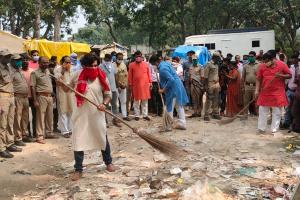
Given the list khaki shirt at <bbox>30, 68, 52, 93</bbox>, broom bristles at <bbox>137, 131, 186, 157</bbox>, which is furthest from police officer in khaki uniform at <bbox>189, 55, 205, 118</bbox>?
broom bristles at <bbox>137, 131, 186, 157</bbox>

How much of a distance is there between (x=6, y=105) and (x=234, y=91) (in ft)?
20.6

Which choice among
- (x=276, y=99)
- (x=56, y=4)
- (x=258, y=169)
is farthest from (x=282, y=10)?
(x=258, y=169)

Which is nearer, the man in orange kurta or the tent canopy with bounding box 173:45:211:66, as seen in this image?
the man in orange kurta

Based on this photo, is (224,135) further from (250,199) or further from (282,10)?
(282,10)

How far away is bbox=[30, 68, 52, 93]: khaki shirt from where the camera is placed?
8453 millimetres

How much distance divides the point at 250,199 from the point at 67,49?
13.8 metres

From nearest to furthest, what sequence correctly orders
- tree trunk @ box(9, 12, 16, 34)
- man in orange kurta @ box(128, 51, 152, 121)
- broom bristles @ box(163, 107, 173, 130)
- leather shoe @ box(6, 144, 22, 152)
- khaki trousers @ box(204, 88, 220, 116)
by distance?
leather shoe @ box(6, 144, 22, 152), broom bristles @ box(163, 107, 173, 130), man in orange kurta @ box(128, 51, 152, 121), khaki trousers @ box(204, 88, 220, 116), tree trunk @ box(9, 12, 16, 34)

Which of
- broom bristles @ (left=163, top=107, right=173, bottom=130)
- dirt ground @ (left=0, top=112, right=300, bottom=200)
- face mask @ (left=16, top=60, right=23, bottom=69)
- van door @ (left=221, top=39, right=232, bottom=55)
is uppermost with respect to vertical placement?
van door @ (left=221, top=39, right=232, bottom=55)

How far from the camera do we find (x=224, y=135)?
29.9ft

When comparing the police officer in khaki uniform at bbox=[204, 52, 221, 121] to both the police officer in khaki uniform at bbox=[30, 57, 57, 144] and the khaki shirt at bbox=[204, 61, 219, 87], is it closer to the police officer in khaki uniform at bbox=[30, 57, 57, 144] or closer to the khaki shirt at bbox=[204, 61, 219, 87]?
the khaki shirt at bbox=[204, 61, 219, 87]

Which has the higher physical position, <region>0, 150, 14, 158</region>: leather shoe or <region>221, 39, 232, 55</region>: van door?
<region>221, 39, 232, 55</region>: van door

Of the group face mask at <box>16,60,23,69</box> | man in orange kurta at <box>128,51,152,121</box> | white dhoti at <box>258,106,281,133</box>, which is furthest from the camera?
man in orange kurta at <box>128,51,152,121</box>

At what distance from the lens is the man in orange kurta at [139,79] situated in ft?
35.8

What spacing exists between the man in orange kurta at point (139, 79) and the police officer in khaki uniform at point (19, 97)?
133 inches
